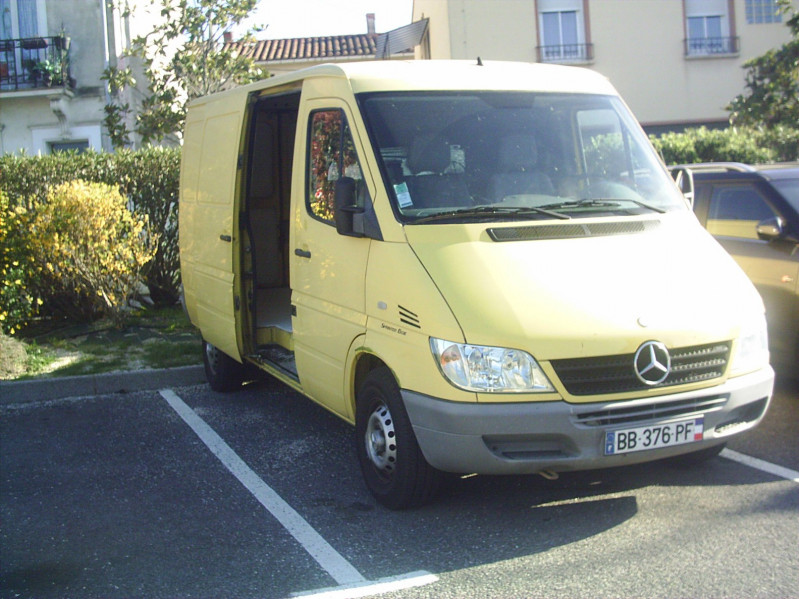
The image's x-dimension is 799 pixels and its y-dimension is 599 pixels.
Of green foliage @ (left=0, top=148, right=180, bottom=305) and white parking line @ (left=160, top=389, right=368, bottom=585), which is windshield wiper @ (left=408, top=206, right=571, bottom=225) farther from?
green foliage @ (left=0, top=148, right=180, bottom=305)

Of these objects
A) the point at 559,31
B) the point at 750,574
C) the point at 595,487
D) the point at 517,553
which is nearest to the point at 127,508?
the point at 517,553

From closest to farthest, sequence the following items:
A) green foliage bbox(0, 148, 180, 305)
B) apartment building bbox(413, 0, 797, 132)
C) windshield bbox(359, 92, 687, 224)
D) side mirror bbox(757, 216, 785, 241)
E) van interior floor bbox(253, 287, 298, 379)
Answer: windshield bbox(359, 92, 687, 224)
van interior floor bbox(253, 287, 298, 379)
side mirror bbox(757, 216, 785, 241)
green foliage bbox(0, 148, 180, 305)
apartment building bbox(413, 0, 797, 132)

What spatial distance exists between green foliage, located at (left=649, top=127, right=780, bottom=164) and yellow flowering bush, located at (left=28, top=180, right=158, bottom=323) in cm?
1184

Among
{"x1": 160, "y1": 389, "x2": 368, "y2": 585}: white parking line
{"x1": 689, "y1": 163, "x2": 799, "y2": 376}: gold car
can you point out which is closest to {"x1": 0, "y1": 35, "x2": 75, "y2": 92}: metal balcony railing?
{"x1": 160, "y1": 389, "x2": 368, "y2": 585}: white parking line

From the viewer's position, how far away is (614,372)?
4.35 meters

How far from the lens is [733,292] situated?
481 cm

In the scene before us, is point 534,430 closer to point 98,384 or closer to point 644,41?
point 98,384

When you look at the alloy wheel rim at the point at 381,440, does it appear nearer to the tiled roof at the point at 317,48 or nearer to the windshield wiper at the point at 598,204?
Result: the windshield wiper at the point at 598,204

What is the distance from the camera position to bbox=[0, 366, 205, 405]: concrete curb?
7.93 m

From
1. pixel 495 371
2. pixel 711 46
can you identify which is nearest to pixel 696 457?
pixel 495 371

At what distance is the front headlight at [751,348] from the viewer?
4.65 m

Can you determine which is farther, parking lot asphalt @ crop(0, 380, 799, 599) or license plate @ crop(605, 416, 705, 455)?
license plate @ crop(605, 416, 705, 455)

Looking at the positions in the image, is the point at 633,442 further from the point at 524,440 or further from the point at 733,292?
the point at 733,292

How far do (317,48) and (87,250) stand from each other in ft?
82.3
